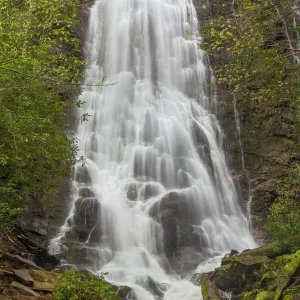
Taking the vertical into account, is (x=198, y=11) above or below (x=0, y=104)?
→ above

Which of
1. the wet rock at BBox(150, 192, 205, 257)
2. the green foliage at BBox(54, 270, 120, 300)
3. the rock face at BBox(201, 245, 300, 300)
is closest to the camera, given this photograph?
the green foliage at BBox(54, 270, 120, 300)

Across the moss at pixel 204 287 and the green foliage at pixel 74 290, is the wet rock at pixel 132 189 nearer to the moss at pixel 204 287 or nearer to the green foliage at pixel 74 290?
the moss at pixel 204 287

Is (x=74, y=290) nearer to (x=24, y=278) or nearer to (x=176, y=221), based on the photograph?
(x=24, y=278)

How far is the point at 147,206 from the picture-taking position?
54.6 ft

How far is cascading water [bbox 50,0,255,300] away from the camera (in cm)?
1428

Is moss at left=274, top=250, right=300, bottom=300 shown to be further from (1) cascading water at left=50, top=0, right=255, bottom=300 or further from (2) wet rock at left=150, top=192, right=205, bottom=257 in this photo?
(2) wet rock at left=150, top=192, right=205, bottom=257

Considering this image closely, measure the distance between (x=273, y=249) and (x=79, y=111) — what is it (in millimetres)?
13798

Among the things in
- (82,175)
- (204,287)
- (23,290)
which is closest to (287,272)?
(204,287)

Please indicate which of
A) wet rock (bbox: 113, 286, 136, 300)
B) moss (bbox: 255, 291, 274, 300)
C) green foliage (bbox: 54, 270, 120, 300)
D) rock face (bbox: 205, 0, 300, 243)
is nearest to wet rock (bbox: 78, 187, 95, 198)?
wet rock (bbox: 113, 286, 136, 300)

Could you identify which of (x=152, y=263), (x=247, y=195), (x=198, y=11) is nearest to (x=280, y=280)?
(x=152, y=263)

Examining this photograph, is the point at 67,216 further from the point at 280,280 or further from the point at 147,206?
the point at 280,280

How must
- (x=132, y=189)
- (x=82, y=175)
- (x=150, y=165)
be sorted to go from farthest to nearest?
1. (x=150, y=165)
2. (x=82, y=175)
3. (x=132, y=189)

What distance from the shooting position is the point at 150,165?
63.1 feet

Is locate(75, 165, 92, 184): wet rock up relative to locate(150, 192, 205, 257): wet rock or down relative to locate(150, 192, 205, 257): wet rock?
up
